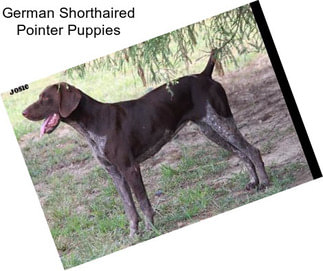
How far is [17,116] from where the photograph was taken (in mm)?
7293

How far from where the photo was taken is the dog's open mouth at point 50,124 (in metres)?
→ 7.20

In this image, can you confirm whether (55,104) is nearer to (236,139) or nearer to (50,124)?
(50,124)

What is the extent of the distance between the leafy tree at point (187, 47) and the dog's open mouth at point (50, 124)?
33 cm

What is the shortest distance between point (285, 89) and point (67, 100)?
5.06 ft

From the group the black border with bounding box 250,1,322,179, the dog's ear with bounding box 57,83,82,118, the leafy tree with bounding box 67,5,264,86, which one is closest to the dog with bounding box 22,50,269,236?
the dog's ear with bounding box 57,83,82,118

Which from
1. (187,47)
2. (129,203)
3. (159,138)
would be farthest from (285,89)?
(129,203)

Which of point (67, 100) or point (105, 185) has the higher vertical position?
point (67, 100)

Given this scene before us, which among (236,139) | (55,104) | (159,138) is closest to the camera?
(55,104)

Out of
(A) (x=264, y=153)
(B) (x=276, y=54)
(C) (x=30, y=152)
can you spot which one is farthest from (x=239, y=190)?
(C) (x=30, y=152)

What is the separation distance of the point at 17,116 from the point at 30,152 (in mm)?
277

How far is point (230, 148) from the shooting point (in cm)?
741

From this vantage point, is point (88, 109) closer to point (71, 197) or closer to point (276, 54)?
point (71, 197)

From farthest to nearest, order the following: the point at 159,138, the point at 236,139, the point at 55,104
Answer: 1. the point at 236,139
2. the point at 159,138
3. the point at 55,104

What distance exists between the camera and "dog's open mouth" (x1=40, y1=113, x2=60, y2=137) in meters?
7.20
